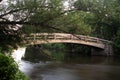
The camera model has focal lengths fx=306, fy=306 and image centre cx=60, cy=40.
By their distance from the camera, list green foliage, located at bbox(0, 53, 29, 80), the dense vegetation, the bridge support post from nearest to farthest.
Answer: green foliage, located at bbox(0, 53, 29, 80) < the dense vegetation < the bridge support post

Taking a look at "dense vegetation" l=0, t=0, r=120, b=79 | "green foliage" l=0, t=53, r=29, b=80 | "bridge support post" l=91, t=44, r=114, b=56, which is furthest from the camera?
"bridge support post" l=91, t=44, r=114, b=56

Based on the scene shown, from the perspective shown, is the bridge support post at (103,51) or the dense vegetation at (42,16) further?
the bridge support post at (103,51)

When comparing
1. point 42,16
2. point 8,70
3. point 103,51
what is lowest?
point 103,51

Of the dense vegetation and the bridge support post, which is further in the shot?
the bridge support post

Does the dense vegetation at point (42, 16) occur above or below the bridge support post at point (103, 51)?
above

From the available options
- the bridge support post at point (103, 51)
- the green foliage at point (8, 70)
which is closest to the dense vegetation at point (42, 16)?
the green foliage at point (8, 70)

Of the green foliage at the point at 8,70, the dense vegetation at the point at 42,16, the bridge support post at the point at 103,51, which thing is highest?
the dense vegetation at the point at 42,16

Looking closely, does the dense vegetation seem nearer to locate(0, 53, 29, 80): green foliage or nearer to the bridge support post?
locate(0, 53, 29, 80): green foliage

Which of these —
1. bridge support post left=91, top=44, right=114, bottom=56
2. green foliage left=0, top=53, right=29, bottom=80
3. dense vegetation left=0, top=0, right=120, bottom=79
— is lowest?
bridge support post left=91, top=44, right=114, bottom=56

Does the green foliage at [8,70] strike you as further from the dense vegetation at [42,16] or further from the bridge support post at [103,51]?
the bridge support post at [103,51]

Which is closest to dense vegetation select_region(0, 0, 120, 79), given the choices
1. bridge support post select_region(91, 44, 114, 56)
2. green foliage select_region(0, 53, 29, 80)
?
green foliage select_region(0, 53, 29, 80)

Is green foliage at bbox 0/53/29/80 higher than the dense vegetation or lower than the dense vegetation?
lower

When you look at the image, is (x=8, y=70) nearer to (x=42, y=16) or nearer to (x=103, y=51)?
(x=42, y=16)

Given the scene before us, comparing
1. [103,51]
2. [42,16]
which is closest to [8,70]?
[42,16]
